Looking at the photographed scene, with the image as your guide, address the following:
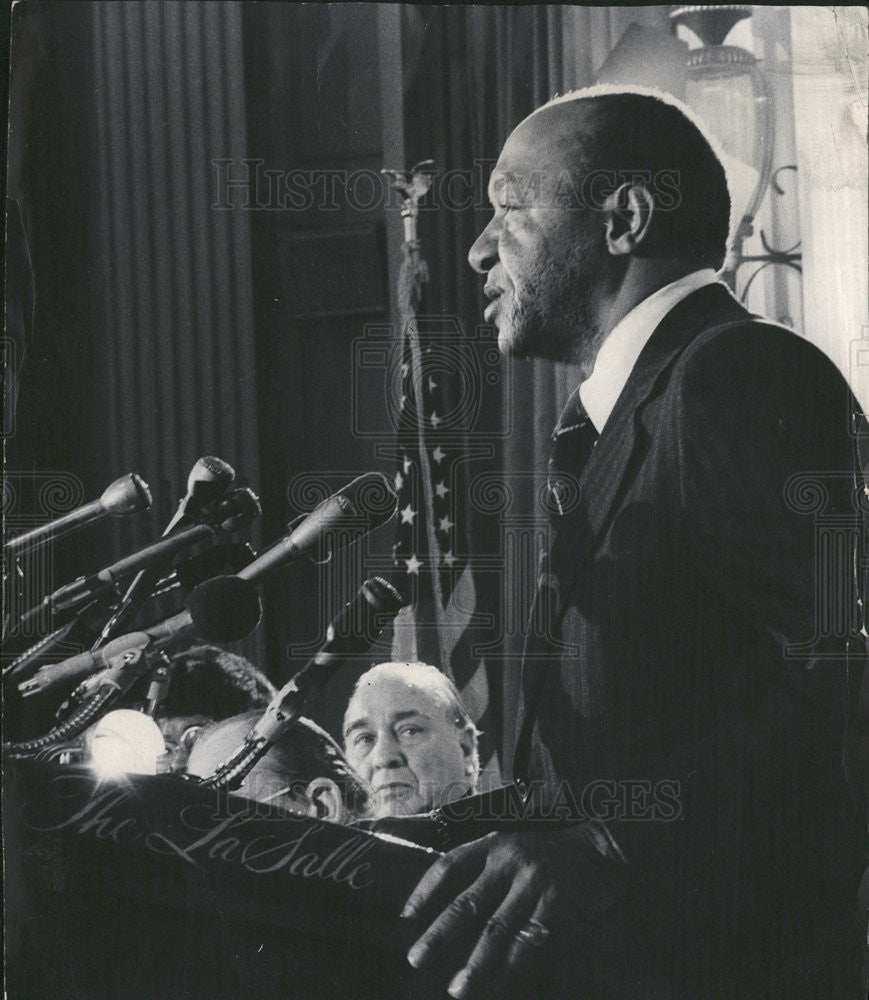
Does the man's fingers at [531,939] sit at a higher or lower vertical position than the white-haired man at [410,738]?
lower

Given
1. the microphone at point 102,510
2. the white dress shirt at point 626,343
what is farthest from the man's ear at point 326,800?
the white dress shirt at point 626,343

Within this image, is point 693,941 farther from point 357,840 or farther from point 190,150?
point 190,150

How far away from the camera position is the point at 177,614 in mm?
2777

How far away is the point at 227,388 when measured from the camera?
278cm

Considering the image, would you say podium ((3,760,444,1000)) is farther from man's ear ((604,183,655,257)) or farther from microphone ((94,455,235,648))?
man's ear ((604,183,655,257))

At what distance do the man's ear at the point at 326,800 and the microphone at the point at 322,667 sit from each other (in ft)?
0.53

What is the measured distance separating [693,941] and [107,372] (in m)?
2.10

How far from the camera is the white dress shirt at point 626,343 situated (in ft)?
8.90

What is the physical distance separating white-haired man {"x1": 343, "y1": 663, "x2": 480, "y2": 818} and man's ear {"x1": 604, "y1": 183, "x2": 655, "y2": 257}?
122cm

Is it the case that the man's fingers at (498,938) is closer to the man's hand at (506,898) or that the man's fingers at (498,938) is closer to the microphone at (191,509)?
the man's hand at (506,898)

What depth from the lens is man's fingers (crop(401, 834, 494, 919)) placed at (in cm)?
266

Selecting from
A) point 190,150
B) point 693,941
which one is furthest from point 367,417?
point 693,941

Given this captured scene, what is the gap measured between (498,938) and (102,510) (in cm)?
150

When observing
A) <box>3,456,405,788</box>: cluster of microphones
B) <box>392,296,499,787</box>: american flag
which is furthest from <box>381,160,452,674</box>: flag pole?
<box>3,456,405,788</box>: cluster of microphones
